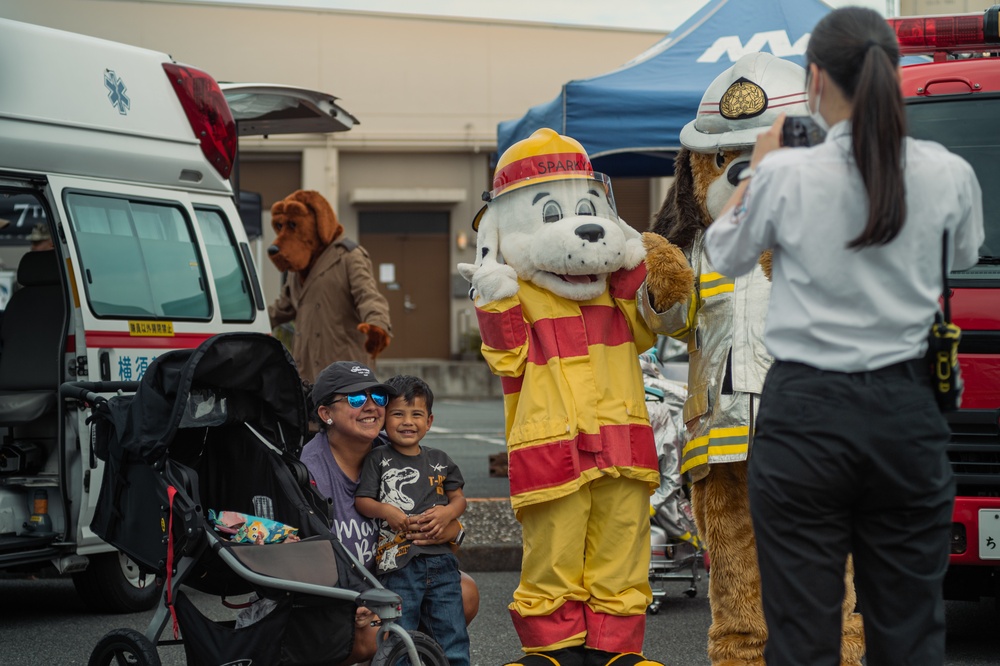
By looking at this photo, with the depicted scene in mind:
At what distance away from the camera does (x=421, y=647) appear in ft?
13.5

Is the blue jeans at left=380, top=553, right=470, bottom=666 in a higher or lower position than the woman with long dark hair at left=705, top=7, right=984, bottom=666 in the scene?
lower

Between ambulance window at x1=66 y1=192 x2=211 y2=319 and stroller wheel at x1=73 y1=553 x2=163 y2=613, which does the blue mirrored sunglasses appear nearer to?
ambulance window at x1=66 y1=192 x2=211 y2=319

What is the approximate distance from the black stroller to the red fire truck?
2268 mm

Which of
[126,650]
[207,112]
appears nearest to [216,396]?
[126,650]

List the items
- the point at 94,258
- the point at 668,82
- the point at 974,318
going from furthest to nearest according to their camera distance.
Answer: the point at 668,82 → the point at 94,258 → the point at 974,318

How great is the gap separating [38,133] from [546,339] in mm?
3148

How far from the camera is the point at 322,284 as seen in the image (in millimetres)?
8180

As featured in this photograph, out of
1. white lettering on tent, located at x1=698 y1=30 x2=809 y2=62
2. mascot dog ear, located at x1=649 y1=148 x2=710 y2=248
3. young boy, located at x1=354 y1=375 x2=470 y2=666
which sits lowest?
young boy, located at x1=354 y1=375 x2=470 y2=666

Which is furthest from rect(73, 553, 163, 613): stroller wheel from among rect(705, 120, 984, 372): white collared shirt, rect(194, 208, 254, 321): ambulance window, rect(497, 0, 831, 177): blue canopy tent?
rect(705, 120, 984, 372): white collared shirt

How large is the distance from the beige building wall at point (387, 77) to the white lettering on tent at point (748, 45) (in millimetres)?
17366

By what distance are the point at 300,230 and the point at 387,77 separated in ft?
62.5

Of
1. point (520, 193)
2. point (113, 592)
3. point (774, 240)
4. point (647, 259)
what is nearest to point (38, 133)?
point (113, 592)

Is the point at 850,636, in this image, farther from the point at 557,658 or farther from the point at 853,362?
Result: the point at 853,362

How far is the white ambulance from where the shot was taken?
21.1ft
